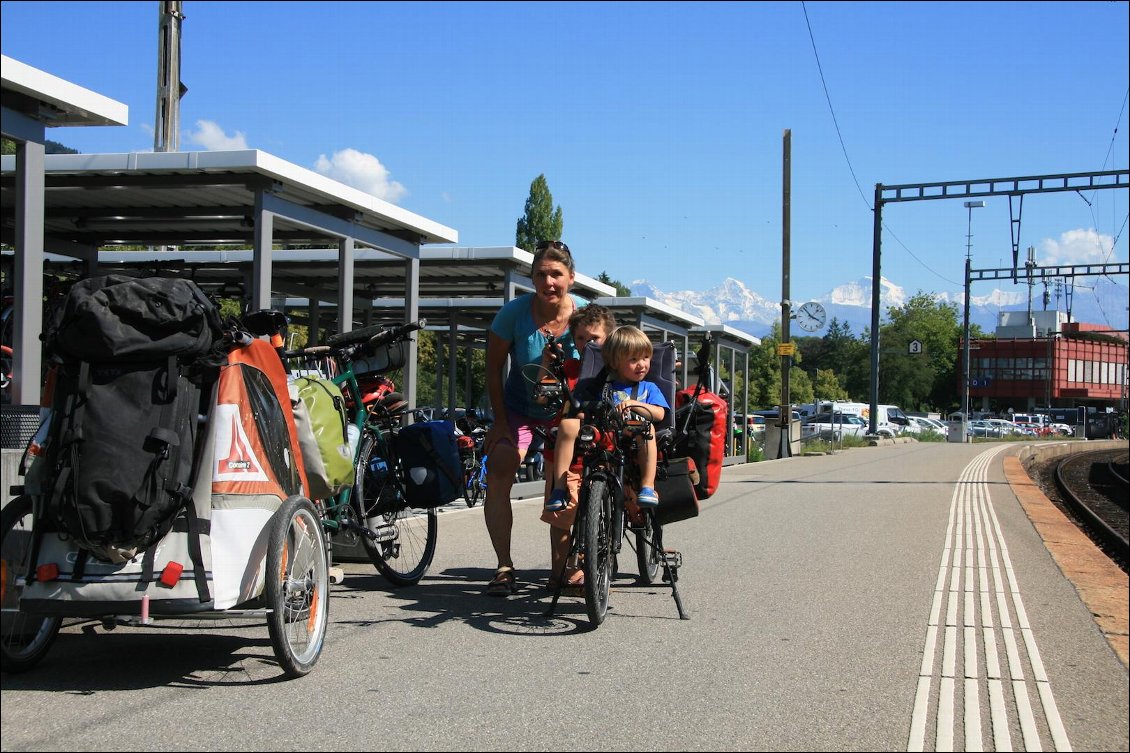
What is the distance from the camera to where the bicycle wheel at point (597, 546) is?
6.04 meters

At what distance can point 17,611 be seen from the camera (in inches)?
186

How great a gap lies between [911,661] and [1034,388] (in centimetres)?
11149

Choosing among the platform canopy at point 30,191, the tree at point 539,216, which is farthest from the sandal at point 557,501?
the tree at point 539,216

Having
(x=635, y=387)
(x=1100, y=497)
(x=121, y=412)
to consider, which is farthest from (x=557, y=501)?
(x=1100, y=497)

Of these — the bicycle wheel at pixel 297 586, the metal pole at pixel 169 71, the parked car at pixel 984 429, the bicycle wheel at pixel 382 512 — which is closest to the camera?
the bicycle wheel at pixel 297 586

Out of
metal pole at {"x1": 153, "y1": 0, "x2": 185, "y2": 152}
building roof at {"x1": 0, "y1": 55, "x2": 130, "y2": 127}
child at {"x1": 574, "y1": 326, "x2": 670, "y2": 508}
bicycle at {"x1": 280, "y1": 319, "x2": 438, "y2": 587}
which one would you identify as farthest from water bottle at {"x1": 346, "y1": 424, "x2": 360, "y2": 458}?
metal pole at {"x1": 153, "y1": 0, "x2": 185, "y2": 152}

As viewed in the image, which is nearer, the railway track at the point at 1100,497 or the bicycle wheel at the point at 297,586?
the bicycle wheel at the point at 297,586

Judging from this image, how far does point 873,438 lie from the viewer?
47000 millimetres

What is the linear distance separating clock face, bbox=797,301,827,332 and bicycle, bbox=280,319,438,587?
980 inches

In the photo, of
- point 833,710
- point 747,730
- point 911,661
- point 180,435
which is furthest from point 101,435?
point 911,661

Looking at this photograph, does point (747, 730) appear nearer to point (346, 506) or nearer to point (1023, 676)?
point (1023, 676)

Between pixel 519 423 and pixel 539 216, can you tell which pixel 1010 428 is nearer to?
pixel 539 216

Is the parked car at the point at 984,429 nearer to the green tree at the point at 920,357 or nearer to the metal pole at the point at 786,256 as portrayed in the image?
the green tree at the point at 920,357

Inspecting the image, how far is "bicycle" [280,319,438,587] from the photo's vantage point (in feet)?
23.1
